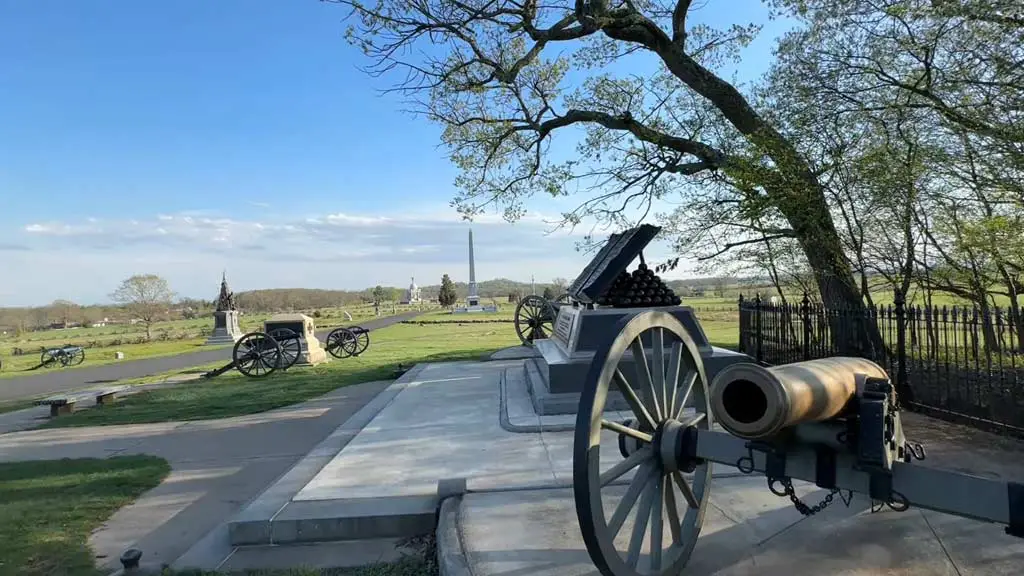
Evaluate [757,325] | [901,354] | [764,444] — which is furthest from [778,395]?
[757,325]

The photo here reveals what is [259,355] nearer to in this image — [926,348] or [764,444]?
[926,348]

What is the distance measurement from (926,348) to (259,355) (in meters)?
14.0

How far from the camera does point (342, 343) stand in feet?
66.6

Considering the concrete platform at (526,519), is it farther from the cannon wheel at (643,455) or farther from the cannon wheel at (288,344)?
the cannon wheel at (288,344)

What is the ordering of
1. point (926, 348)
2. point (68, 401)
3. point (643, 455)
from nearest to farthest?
point (643, 455) < point (926, 348) < point (68, 401)

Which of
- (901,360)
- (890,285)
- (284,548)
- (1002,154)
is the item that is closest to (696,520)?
(284,548)

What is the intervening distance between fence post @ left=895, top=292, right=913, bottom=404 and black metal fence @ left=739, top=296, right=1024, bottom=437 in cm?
1

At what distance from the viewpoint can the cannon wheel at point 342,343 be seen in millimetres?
20219

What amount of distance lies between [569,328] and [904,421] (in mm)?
4107

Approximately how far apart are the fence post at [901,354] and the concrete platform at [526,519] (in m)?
3.75

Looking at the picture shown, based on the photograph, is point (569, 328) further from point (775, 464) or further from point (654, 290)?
point (775, 464)

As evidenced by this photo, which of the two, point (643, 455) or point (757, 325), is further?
point (757, 325)

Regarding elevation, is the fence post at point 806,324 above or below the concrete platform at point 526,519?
above

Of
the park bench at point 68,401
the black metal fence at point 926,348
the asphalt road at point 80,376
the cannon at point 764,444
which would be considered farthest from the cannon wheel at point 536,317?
the cannon at point 764,444
